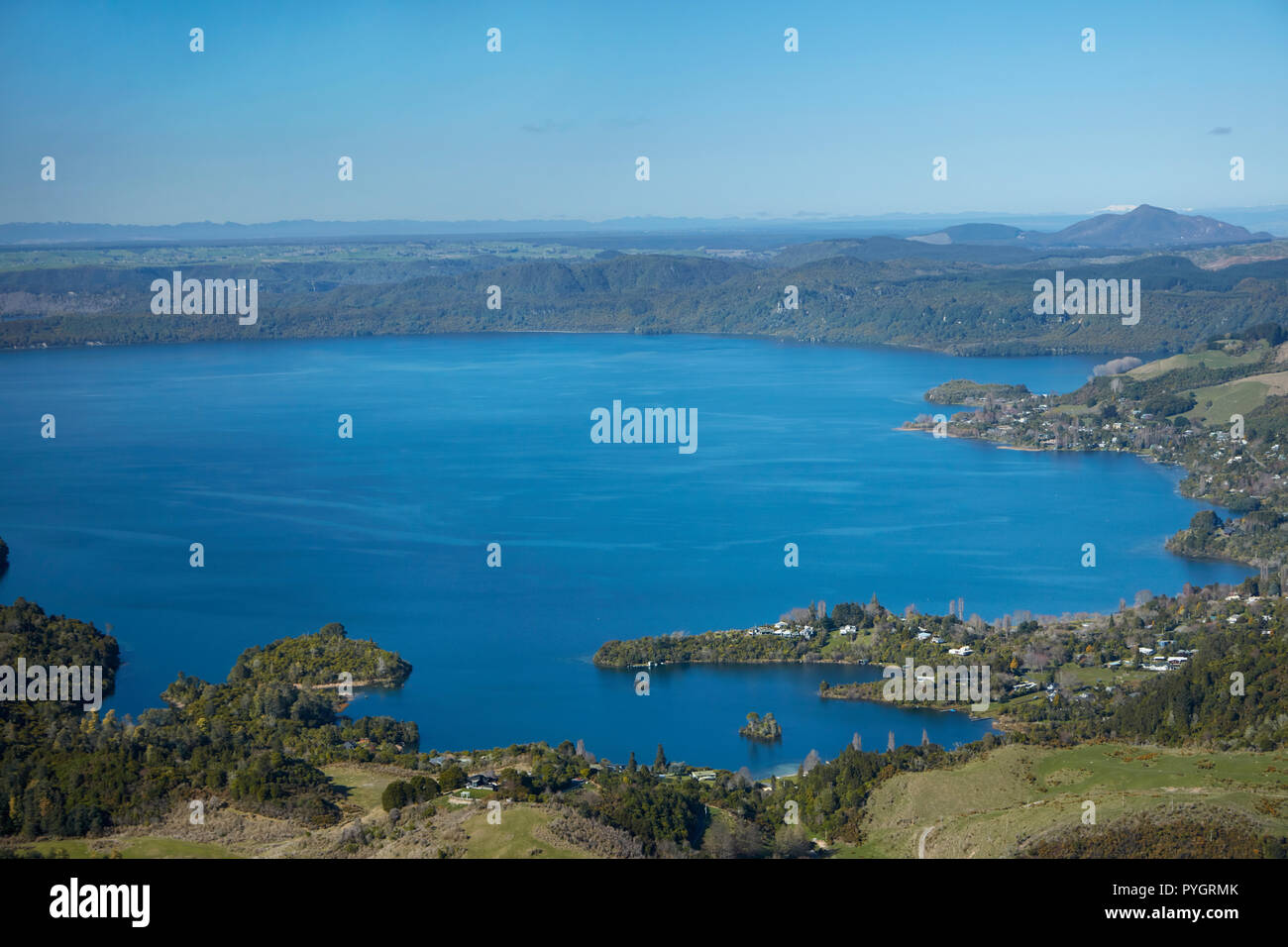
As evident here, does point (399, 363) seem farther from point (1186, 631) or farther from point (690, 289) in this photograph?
point (1186, 631)

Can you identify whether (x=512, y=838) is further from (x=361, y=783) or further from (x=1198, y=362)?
(x=1198, y=362)

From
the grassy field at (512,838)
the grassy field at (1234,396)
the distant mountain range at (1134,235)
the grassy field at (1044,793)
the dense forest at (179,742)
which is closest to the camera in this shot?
the grassy field at (512,838)

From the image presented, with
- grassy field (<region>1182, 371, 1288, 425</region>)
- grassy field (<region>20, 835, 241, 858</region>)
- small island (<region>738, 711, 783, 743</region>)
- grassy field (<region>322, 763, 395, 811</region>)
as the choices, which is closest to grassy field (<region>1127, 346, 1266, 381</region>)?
grassy field (<region>1182, 371, 1288, 425</region>)

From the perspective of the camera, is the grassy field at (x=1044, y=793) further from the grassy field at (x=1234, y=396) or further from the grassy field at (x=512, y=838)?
the grassy field at (x=1234, y=396)

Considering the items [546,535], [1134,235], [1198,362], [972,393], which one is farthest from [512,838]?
[1134,235]

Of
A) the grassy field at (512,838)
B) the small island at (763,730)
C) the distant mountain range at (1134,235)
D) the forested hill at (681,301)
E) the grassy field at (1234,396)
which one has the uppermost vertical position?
the distant mountain range at (1134,235)

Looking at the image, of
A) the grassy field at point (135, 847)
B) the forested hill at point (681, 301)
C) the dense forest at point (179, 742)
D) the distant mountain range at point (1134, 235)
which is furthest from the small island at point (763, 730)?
the distant mountain range at point (1134, 235)
